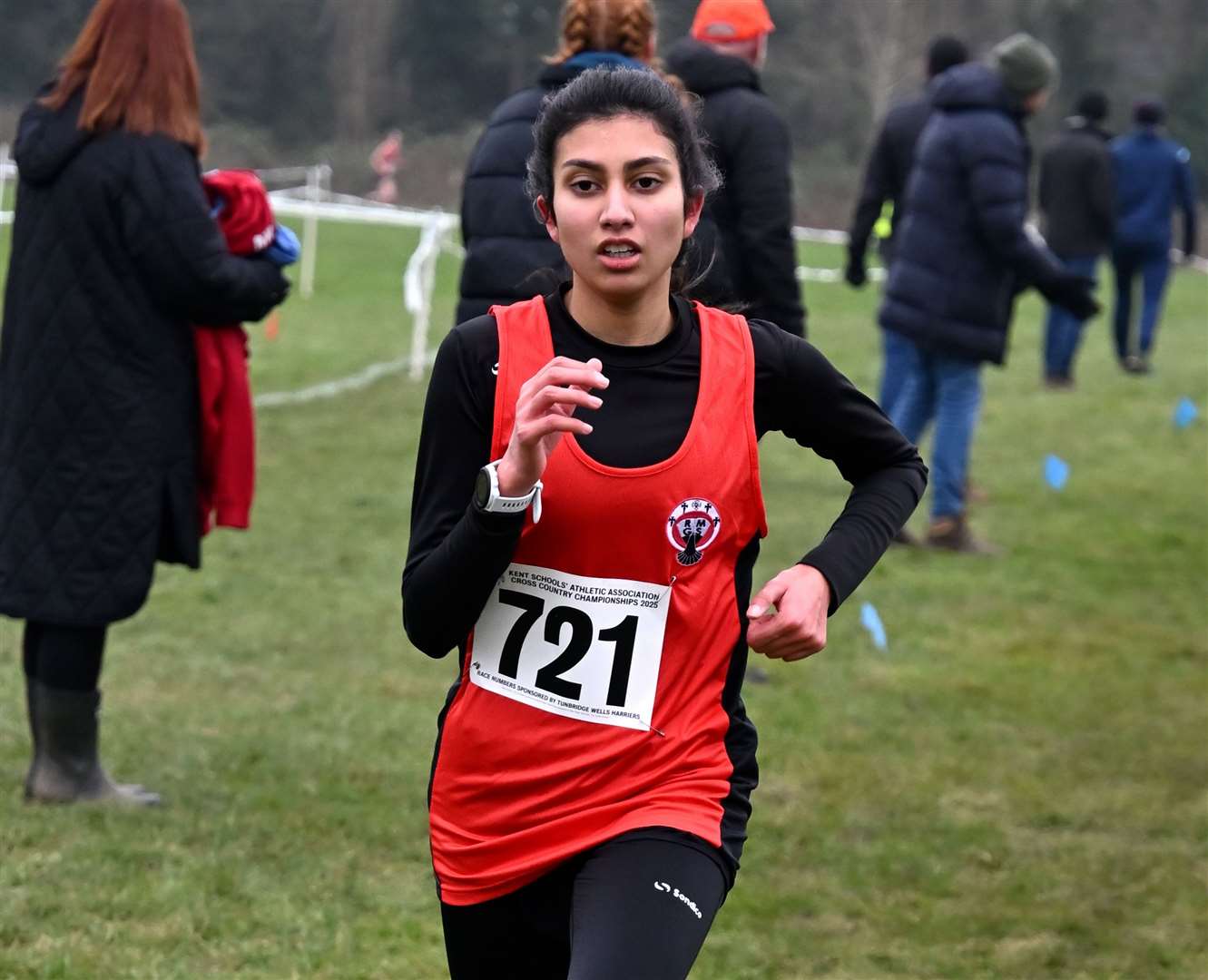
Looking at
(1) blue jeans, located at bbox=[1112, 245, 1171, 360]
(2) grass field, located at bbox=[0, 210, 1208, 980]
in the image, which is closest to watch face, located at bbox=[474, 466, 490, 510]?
(2) grass field, located at bbox=[0, 210, 1208, 980]

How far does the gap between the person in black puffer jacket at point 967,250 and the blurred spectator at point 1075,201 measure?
20.4 ft

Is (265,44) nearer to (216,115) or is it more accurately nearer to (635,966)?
(216,115)

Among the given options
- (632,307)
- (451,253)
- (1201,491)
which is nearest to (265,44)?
(451,253)

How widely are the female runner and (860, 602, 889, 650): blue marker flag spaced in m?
4.52

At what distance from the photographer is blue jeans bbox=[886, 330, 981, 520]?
29.1 ft

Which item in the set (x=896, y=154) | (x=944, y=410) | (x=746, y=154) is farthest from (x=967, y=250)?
(x=746, y=154)

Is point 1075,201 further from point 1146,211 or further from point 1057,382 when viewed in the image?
point 1057,382

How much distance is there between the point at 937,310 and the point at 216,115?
36.0 m

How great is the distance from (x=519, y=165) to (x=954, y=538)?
472 centimetres

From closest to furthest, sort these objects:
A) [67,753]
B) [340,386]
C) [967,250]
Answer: [67,753]
[967,250]
[340,386]

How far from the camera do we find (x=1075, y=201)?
15.0m

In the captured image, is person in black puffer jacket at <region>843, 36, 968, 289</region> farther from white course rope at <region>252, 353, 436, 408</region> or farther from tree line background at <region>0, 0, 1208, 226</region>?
tree line background at <region>0, 0, 1208, 226</region>

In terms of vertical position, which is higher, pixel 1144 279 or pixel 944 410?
pixel 944 410

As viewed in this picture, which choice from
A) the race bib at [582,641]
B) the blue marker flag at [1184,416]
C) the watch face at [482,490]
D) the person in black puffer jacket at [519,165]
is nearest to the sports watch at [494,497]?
the watch face at [482,490]
